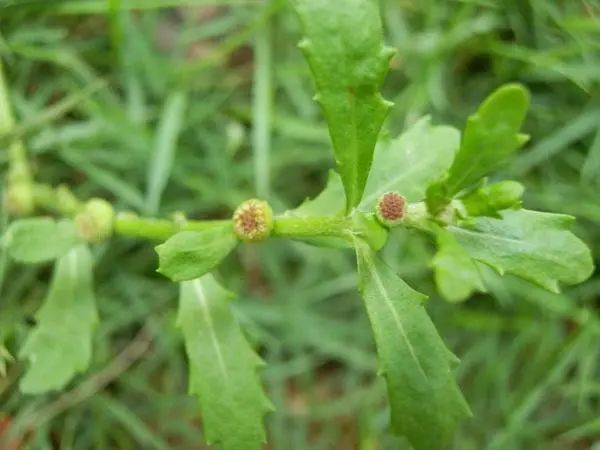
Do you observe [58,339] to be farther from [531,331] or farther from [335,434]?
[531,331]

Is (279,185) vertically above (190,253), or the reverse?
(190,253)

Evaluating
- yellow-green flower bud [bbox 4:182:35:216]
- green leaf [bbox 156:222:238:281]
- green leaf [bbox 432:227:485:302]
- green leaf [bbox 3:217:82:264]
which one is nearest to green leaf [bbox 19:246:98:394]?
green leaf [bbox 3:217:82:264]

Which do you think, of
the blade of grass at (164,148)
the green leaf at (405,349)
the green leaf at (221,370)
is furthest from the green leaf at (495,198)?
the blade of grass at (164,148)

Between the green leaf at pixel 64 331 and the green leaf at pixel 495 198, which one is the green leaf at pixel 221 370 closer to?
the green leaf at pixel 64 331

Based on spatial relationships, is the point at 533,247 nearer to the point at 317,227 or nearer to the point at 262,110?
the point at 317,227

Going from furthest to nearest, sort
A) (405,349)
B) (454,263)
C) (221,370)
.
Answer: (221,370) < (405,349) < (454,263)

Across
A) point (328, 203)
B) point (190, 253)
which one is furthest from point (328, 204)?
point (190, 253)

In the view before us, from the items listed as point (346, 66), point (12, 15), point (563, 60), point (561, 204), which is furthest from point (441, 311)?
point (12, 15)
